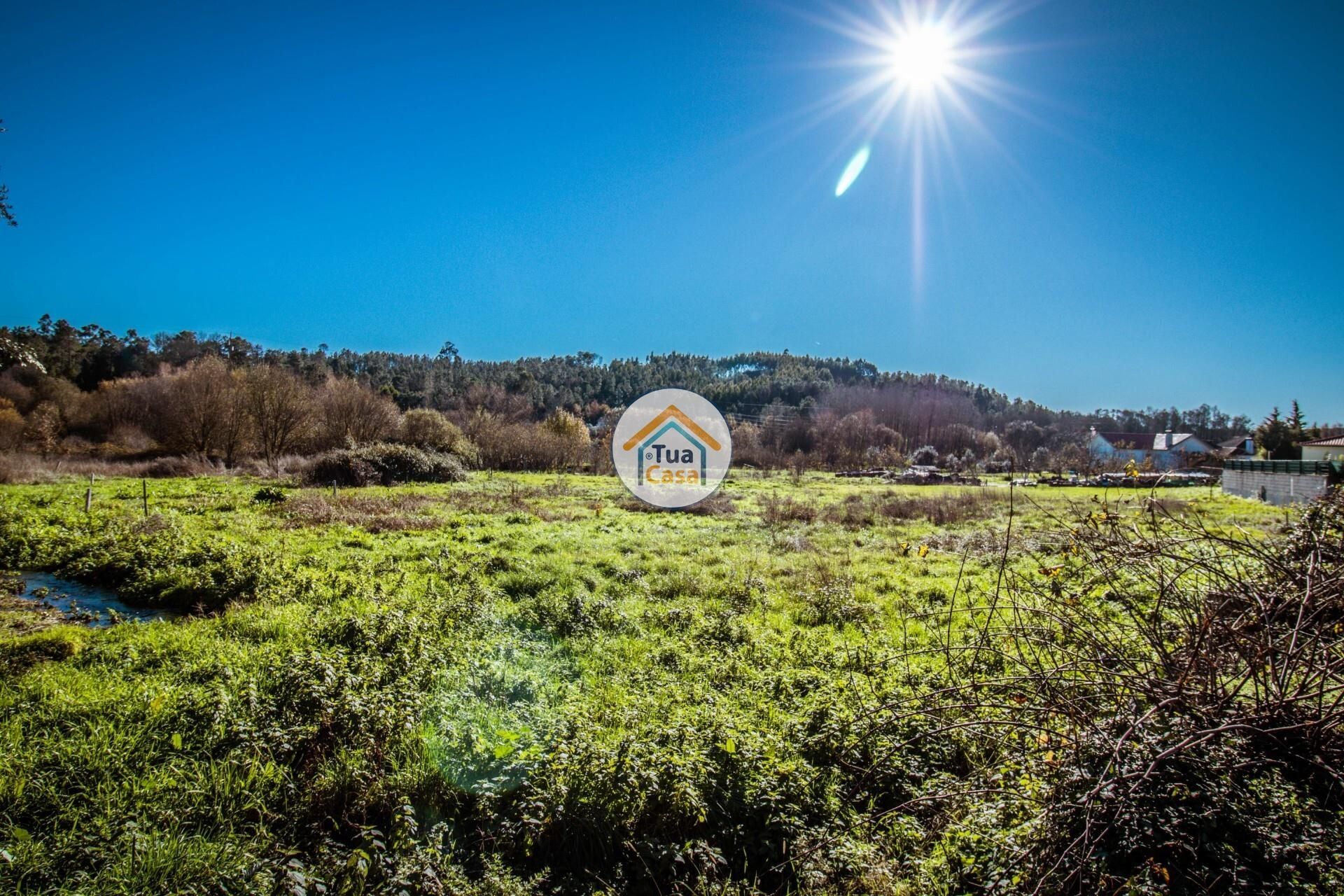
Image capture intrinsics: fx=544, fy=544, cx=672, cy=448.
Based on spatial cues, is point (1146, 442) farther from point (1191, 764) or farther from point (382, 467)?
point (1191, 764)

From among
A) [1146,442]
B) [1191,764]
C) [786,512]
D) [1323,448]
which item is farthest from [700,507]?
[1146,442]

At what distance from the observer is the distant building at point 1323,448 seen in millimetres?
30766

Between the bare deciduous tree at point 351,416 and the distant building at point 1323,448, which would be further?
the bare deciduous tree at point 351,416

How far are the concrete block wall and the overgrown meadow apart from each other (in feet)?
75.7

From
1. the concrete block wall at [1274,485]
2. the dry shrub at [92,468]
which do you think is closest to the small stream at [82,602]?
the dry shrub at [92,468]

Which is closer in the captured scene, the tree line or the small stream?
the small stream

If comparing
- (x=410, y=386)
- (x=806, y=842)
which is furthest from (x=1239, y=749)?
(x=410, y=386)

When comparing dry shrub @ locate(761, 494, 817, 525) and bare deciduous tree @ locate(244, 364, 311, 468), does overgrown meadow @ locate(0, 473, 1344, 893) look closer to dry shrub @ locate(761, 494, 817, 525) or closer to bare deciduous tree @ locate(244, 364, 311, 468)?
dry shrub @ locate(761, 494, 817, 525)

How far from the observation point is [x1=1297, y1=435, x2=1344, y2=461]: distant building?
101ft

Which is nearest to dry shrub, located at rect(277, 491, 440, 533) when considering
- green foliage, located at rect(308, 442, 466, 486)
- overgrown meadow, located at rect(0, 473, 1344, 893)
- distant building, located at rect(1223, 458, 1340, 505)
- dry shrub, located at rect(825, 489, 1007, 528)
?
green foliage, located at rect(308, 442, 466, 486)

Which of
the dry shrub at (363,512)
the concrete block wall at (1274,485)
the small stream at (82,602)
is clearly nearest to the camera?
the small stream at (82,602)

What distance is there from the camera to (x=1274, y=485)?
24.4 meters

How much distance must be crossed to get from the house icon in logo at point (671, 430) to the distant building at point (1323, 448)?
3327cm

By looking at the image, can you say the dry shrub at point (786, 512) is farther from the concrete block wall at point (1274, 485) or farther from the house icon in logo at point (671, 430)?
the concrete block wall at point (1274, 485)
